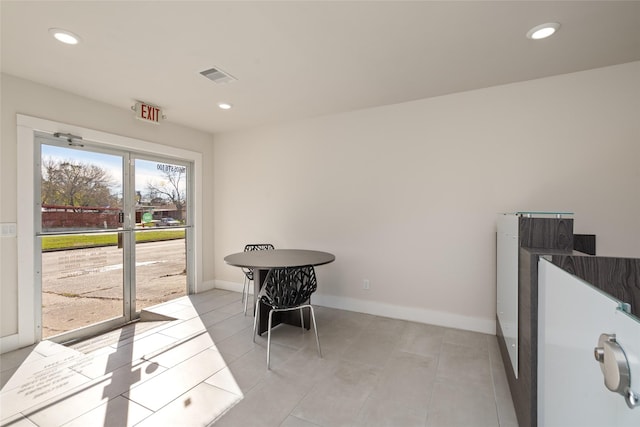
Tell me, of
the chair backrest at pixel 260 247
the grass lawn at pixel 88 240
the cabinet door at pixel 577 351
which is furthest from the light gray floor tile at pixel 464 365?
the grass lawn at pixel 88 240

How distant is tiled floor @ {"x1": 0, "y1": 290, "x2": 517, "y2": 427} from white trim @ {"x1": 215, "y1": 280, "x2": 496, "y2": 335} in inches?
4.3

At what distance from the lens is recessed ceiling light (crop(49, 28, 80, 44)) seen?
1996mm

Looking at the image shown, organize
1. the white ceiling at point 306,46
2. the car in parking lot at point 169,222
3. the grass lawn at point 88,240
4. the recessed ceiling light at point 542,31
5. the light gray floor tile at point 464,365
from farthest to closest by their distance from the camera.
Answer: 1. the car in parking lot at point 169,222
2. the grass lawn at point 88,240
3. the light gray floor tile at point 464,365
4. the recessed ceiling light at point 542,31
5. the white ceiling at point 306,46

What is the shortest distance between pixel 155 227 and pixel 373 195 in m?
3.04

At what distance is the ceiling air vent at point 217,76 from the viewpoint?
2.61 metres

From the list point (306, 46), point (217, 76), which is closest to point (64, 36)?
point (217, 76)

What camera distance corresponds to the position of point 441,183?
3.16m

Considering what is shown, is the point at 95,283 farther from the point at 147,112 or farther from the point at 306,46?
the point at 306,46

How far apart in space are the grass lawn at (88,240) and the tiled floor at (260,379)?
98 cm

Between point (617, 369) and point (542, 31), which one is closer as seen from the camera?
point (617, 369)

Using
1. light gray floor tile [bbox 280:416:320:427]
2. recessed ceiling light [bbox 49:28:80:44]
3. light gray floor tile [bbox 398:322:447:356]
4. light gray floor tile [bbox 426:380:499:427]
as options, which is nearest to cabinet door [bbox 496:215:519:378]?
light gray floor tile [bbox 426:380:499:427]

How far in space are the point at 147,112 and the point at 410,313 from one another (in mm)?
4014

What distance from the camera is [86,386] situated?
2072 mm

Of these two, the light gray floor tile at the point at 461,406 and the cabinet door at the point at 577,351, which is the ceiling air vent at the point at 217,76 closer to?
the cabinet door at the point at 577,351
